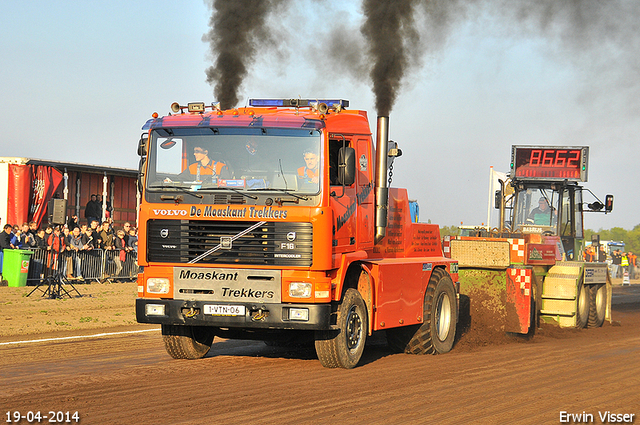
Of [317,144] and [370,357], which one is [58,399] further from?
[370,357]

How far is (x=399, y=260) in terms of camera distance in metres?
11.0

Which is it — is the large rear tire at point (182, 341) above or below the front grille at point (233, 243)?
below

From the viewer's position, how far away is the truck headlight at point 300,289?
8.83 m

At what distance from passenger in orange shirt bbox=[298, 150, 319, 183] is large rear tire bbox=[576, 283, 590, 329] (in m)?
8.61

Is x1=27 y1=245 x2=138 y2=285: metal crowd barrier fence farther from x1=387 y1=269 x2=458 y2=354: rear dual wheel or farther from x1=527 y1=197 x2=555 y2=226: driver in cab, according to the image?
x1=527 y1=197 x2=555 y2=226: driver in cab

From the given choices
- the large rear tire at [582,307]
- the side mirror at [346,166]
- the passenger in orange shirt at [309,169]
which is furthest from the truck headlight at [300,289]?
the large rear tire at [582,307]

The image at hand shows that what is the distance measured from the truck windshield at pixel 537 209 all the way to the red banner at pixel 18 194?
47.1 feet

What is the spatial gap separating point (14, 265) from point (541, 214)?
13808 mm

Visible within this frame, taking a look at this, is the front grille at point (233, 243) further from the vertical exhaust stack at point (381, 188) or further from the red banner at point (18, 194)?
the red banner at point (18, 194)

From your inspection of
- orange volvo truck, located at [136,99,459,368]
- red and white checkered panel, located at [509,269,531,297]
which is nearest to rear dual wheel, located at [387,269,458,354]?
red and white checkered panel, located at [509,269,531,297]

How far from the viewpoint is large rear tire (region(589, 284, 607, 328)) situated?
53.8 ft

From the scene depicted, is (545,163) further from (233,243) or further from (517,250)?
(233,243)

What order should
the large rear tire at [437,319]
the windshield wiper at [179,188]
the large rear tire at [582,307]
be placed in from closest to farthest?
the windshield wiper at [179,188]
the large rear tire at [437,319]
the large rear tire at [582,307]

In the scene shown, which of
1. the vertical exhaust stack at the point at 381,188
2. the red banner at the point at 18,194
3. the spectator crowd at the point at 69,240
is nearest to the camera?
the vertical exhaust stack at the point at 381,188
